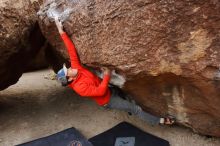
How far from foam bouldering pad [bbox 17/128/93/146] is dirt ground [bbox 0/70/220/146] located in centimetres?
18

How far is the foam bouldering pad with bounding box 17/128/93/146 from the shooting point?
5.34 metres

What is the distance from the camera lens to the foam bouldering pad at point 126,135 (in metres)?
5.22

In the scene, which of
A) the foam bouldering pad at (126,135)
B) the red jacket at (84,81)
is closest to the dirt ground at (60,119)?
the foam bouldering pad at (126,135)

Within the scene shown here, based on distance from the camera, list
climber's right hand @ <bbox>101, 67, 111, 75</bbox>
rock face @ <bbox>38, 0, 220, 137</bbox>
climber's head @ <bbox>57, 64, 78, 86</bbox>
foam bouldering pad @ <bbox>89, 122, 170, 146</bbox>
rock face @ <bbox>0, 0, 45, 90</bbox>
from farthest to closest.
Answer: rock face @ <bbox>0, 0, 45, 90</bbox> → foam bouldering pad @ <bbox>89, 122, 170, 146</bbox> → climber's head @ <bbox>57, 64, 78, 86</bbox> → climber's right hand @ <bbox>101, 67, 111, 75</bbox> → rock face @ <bbox>38, 0, 220, 137</bbox>

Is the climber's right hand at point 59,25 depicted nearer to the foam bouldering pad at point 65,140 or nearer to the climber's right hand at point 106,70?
the climber's right hand at point 106,70

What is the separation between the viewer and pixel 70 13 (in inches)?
187

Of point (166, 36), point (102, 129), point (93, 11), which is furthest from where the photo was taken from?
point (102, 129)

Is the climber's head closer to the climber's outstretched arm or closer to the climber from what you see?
the climber

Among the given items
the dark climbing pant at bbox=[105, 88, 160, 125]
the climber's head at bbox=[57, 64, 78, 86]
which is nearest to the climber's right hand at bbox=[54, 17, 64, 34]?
the climber's head at bbox=[57, 64, 78, 86]

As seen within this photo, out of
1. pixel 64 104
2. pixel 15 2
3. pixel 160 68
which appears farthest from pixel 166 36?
pixel 64 104

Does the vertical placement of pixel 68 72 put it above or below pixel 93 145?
above

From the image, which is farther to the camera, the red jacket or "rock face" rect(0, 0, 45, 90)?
"rock face" rect(0, 0, 45, 90)

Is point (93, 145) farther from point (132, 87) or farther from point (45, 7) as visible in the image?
point (45, 7)

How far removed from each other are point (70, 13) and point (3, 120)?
8.79ft
